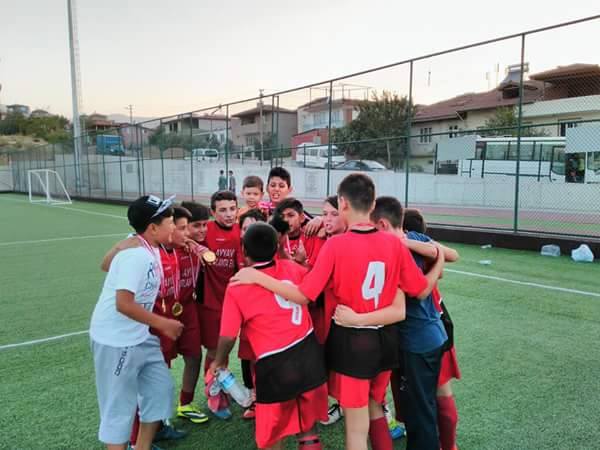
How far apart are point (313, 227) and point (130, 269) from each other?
47.2 inches

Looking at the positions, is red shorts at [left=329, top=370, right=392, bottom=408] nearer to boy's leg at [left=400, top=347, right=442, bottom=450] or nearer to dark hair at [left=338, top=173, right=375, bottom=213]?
→ boy's leg at [left=400, top=347, right=442, bottom=450]

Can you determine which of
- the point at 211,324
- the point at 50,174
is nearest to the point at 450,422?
the point at 211,324

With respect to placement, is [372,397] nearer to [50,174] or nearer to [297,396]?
[297,396]

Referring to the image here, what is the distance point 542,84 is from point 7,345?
12310 millimetres

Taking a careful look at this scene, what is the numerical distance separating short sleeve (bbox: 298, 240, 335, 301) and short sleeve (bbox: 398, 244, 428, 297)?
13.4 inches

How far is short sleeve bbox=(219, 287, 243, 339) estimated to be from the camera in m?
2.13

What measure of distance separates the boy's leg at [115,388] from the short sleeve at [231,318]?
0.51 meters

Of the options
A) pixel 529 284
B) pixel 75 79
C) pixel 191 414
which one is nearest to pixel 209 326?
pixel 191 414

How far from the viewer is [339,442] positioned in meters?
2.79

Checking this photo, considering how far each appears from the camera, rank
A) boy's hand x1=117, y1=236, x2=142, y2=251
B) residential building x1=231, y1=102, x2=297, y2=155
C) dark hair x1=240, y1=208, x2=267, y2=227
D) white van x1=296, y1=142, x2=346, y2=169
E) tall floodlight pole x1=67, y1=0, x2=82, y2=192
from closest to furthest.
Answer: boy's hand x1=117, y1=236, x2=142, y2=251 → dark hair x1=240, y1=208, x2=267, y2=227 → residential building x1=231, y1=102, x2=297, y2=155 → white van x1=296, y1=142, x2=346, y2=169 → tall floodlight pole x1=67, y1=0, x2=82, y2=192

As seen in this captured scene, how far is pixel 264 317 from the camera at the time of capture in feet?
7.04

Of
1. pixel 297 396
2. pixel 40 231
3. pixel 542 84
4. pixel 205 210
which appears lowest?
pixel 40 231

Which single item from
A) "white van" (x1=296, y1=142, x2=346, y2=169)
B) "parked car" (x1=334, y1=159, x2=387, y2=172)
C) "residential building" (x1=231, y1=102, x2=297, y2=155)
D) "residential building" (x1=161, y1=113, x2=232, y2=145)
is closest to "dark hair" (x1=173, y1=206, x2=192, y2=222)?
"parked car" (x1=334, y1=159, x2=387, y2=172)

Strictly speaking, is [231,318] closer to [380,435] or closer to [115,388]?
[115,388]
